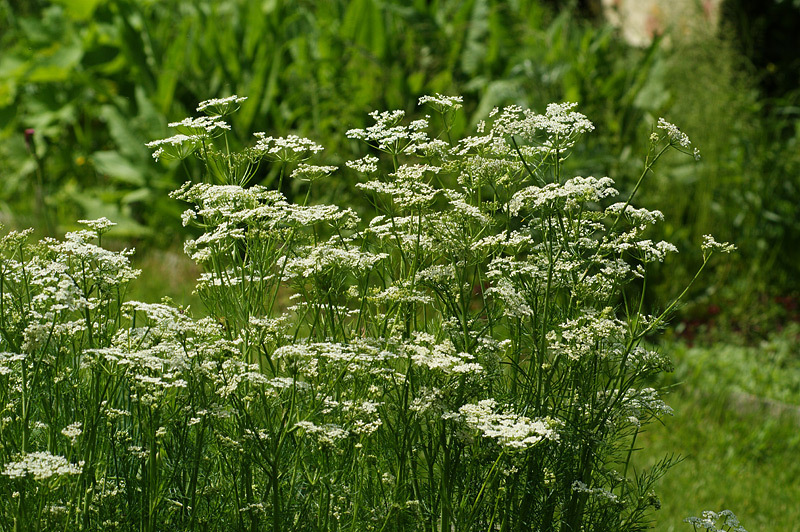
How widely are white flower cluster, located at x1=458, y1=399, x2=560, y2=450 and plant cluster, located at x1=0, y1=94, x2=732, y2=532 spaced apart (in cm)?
2

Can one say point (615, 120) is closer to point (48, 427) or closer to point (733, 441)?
point (733, 441)

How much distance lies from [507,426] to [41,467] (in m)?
1.07

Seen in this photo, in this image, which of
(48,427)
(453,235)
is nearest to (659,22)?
(453,235)

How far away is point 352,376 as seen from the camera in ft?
7.89

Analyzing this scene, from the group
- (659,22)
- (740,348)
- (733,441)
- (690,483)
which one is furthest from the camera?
(659,22)

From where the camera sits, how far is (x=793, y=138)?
289 inches

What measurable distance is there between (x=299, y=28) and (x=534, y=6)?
2413mm

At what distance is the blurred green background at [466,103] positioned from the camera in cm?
662

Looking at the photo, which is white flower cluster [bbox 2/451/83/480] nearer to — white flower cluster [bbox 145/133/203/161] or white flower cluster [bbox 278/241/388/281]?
white flower cluster [bbox 278/241/388/281]

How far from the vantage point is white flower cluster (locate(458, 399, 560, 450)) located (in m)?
1.93

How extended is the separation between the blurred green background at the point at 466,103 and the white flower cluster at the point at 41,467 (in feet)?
13.2

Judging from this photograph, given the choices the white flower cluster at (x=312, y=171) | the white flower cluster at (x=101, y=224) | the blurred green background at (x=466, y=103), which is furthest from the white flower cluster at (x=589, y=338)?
the blurred green background at (x=466, y=103)

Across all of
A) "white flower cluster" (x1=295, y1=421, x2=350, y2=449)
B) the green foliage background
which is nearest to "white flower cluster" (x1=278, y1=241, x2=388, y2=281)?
"white flower cluster" (x1=295, y1=421, x2=350, y2=449)

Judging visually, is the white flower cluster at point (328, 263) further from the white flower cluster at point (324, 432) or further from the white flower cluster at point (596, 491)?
the white flower cluster at point (596, 491)
